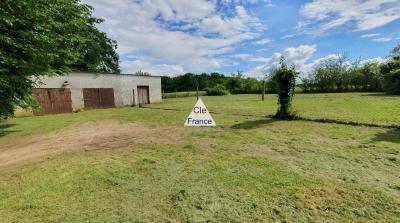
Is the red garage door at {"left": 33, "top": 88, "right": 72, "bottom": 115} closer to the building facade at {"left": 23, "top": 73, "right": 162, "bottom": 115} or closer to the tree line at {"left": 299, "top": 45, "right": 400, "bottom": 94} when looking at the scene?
the building facade at {"left": 23, "top": 73, "right": 162, "bottom": 115}

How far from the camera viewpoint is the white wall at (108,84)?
1755 centimetres

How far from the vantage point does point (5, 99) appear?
835 cm

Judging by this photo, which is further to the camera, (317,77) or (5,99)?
(317,77)

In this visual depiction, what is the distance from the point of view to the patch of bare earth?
19.5ft

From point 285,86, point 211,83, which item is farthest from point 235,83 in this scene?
point 285,86

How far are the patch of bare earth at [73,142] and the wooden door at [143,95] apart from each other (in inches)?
584

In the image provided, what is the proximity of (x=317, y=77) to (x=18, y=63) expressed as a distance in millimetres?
36006

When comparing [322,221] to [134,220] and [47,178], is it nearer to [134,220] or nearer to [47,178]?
[134,220]

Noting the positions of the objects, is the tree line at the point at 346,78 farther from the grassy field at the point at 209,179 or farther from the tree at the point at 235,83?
the grassy field at the point at 209,179

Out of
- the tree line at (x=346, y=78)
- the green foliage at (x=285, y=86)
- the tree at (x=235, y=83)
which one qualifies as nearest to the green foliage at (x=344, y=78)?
the tree line at (x=346, y=78)

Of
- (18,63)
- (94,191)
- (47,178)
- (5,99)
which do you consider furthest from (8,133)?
(94,191)

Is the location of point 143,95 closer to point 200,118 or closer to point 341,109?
point 200,118

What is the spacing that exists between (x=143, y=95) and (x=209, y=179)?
20923 millimetres

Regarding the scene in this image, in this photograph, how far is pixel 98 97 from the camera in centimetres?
2009
